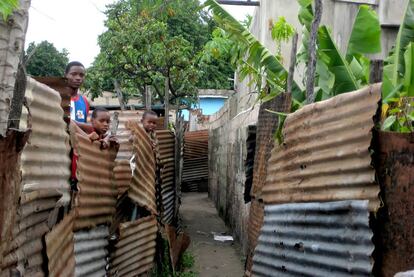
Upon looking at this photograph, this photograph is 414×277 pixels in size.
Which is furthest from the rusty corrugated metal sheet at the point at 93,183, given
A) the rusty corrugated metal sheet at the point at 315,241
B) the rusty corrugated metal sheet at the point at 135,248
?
the rusty corrugated metal sheet at the point at 315,241

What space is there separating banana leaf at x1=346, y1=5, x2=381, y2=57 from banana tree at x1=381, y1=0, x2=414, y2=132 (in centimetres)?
23

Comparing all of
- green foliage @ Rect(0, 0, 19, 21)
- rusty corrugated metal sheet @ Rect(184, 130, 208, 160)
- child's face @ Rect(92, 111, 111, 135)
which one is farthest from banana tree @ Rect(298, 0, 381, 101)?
rusty corrugated metal sheet @ Rect(184, 130, 208, 160)

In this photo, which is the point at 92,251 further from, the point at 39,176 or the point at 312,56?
the point at 312,56

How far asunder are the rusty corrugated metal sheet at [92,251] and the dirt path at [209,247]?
13.5 ft

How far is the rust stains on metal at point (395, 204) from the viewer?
8.81ft

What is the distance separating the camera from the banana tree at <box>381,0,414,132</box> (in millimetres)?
3203

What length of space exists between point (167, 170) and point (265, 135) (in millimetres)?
4736

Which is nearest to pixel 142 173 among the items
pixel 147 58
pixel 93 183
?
pixel 93 183

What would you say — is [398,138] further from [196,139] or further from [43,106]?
[196,139]

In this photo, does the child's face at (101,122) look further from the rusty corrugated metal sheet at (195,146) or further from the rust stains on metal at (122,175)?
the rusty corrugated metal sheet at (195,146)

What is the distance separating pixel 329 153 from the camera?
343 cm

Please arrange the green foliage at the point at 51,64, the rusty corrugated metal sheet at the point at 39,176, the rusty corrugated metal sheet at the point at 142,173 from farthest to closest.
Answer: the green foliage at the point at 51,64
the rusty corrugated metal sheet at the point at 142,173
the rusty corrugated metal sheet at the point at 39,176

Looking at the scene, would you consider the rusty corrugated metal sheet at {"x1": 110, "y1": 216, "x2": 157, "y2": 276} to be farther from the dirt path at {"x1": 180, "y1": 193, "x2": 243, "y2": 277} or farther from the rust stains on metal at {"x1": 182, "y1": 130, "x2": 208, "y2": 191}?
the rust stains on metal at {"x1": 182, "y1": 130, "x2": 208, "y2": 191}

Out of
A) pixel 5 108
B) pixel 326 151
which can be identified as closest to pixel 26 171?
pixel 5 108
